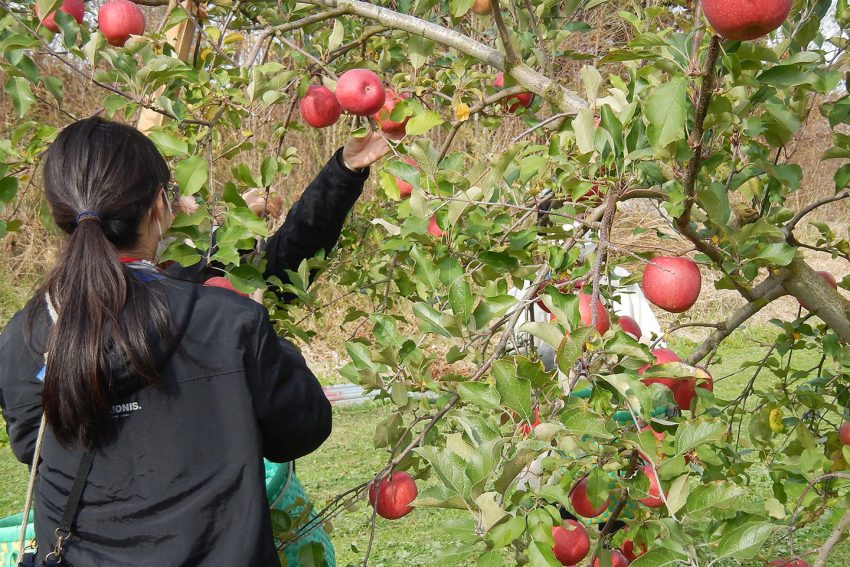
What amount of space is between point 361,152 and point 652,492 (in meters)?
1.05

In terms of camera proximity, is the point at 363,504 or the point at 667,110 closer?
the point at 667,110

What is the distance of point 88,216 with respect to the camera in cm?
128

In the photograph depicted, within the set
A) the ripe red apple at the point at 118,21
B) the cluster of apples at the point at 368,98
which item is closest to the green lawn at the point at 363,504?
the cluster of apples at the point at 368,98

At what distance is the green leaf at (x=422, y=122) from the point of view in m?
1.68

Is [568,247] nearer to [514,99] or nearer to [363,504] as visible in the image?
[514,99]

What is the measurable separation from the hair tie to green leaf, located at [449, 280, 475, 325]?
0.53 m

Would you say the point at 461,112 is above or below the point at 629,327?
above

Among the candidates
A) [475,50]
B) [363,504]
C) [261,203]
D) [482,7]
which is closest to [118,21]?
[261,203]

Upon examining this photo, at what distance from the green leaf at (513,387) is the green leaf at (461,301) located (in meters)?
0.22

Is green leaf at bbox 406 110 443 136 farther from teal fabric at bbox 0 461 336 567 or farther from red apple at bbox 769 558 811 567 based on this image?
red apple at bbox 769 558 811 567

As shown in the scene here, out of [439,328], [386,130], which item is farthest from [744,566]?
[439,328]

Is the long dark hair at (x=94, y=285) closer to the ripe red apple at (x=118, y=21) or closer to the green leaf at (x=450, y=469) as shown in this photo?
the green leaf at (x=450, y=469)

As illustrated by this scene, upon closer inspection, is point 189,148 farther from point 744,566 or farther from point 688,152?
point 744,566

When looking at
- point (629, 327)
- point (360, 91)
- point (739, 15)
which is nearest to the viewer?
point (739, 15)
